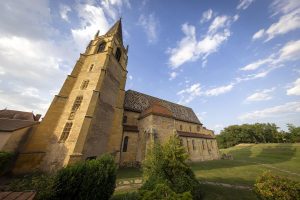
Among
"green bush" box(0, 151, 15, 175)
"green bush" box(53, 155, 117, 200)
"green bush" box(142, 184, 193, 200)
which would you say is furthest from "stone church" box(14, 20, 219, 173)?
"green bush" box(142, 184, 193, 200)

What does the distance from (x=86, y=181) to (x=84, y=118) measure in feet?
31.4

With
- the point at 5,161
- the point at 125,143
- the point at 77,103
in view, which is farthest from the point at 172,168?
the point at 5,161

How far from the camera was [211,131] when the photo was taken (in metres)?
36.8

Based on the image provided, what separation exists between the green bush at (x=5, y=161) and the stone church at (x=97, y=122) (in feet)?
2.21

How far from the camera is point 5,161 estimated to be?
42.8 feet

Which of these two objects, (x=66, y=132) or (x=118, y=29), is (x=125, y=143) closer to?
(x=66, y=132)

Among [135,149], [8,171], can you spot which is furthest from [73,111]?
[135,149]

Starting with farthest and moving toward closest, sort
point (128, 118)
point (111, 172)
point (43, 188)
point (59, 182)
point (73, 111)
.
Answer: point (128, 118), point (73, 111), point (111, 172), point (59, 182), point (43, 188)

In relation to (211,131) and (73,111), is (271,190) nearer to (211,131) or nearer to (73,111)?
(73,111)

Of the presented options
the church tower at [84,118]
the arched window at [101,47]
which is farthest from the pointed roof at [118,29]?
the arched window at [101,47]

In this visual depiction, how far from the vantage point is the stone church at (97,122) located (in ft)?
49.8

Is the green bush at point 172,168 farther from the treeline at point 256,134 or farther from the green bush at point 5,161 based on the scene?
the treeline at point 256,134

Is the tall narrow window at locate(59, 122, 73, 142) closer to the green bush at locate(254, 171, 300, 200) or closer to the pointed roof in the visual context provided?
the green bush at locate(254, 171, 300, 200)

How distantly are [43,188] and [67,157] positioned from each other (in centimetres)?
975
